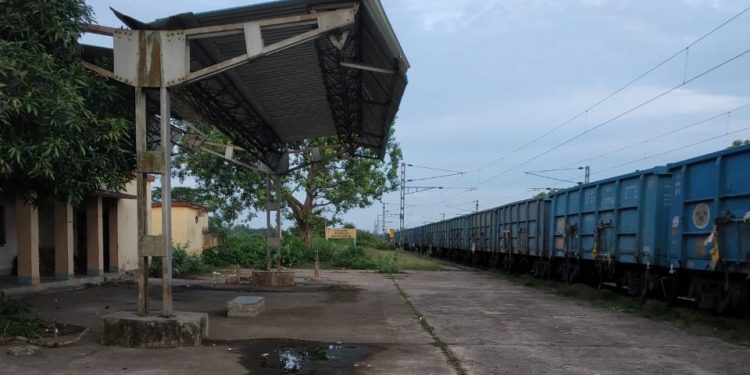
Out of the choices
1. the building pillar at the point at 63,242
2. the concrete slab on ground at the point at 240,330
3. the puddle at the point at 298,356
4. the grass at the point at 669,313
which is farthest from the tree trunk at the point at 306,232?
the puddle at the point at 298,356

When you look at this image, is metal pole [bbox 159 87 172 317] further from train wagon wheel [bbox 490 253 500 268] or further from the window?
train wagon wheel [bbox 490 253 500 268]

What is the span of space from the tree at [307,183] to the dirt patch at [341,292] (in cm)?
1393

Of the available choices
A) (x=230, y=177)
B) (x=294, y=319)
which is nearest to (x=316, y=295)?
(x=294, y=319)

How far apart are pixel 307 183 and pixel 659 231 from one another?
852 inches

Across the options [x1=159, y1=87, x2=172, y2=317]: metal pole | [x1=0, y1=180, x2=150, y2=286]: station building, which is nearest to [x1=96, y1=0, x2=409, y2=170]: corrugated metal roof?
[x1=159, y1=87, x2=172, y2=317]: metal pole

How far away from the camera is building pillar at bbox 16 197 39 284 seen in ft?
43.0

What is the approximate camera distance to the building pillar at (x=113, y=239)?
17516mm

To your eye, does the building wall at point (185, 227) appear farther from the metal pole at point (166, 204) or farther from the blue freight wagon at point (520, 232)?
the metal pole at point (166, 204)

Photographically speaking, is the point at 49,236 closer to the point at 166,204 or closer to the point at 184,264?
the point at 184,264

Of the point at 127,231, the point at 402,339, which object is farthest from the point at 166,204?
the point at 127,231

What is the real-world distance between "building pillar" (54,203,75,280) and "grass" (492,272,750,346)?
1252 cm

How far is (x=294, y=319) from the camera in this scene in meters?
10.5

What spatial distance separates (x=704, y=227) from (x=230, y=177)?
24.5 meters

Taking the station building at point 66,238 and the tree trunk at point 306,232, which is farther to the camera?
the tree trunk at point 306,232
